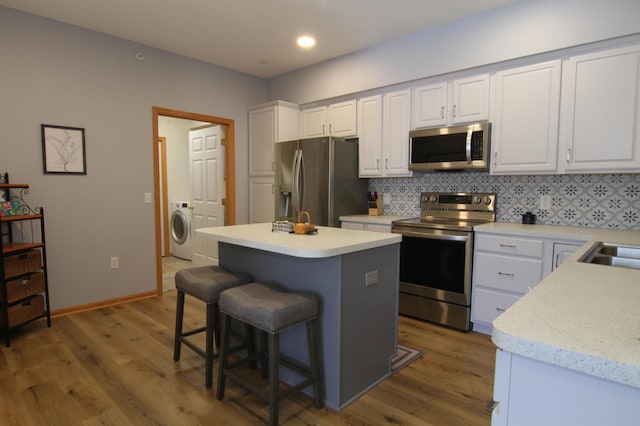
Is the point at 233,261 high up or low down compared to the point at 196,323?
up

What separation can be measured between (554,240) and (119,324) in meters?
3.55

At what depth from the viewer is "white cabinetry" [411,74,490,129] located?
3143mm

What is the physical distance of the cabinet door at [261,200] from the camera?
4590 millimetres

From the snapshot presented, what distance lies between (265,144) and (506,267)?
307 cm

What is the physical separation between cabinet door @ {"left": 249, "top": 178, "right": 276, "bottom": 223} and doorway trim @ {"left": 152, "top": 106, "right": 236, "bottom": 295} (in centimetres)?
24

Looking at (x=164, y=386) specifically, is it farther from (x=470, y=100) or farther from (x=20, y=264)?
(x=470, y=100)

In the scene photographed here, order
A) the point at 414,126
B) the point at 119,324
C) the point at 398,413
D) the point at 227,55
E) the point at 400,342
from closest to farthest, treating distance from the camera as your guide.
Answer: the point at 398,413 < the point at 400,342 < the point at 119,324 < the point at 414,126 < the point at 227,55

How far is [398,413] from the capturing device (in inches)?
77.1

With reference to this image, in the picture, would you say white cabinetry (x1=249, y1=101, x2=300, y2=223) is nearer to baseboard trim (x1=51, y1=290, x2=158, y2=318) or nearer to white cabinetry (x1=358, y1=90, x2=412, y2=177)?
white cabinetry (x1=358, y1=90, x2=412, y2=177)

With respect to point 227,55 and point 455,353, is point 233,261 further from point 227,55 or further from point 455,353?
point 227,55

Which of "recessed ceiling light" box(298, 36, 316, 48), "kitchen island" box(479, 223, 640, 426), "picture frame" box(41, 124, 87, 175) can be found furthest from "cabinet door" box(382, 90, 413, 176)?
"picture frame" box(41, 124, 87, 175)

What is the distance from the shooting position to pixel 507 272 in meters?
2.84

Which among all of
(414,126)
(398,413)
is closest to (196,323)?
(398,413)

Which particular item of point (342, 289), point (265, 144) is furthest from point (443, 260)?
point (265, 144)
